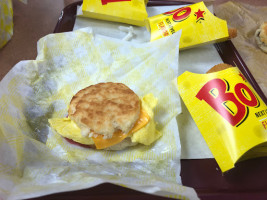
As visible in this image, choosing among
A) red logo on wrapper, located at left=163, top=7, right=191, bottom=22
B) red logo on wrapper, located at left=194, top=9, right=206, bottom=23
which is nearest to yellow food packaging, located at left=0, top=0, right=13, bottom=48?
red logo on wrapper, located at left=163, top=7, right=191, bottom=22

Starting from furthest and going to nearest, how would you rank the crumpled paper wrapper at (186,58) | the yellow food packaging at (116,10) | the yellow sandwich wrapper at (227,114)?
the yellow food packaging at (116,10), the crumpled paper wrapper at (186,58), the yellow sandwich wrapper at (227,114)

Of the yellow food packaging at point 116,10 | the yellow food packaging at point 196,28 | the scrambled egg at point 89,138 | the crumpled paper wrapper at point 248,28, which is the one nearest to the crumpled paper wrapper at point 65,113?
the scrambled egg at point 89,138

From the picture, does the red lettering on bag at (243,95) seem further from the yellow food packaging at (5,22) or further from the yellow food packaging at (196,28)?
the yellow food packaging at (5,22)

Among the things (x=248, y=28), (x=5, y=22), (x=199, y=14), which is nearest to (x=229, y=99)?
(x=199, y=14)

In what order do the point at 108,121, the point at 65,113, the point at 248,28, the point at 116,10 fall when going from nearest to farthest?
the point at 108,121 → the point at 65,113 → the point at 116,10 → the point at 248,28

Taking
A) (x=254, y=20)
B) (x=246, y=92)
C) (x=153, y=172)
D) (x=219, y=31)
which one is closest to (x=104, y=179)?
(x=153, y=172)

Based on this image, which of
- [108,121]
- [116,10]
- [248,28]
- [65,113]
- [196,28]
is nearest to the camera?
[108,121]

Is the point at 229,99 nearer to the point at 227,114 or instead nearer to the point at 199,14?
the point at 227,114
